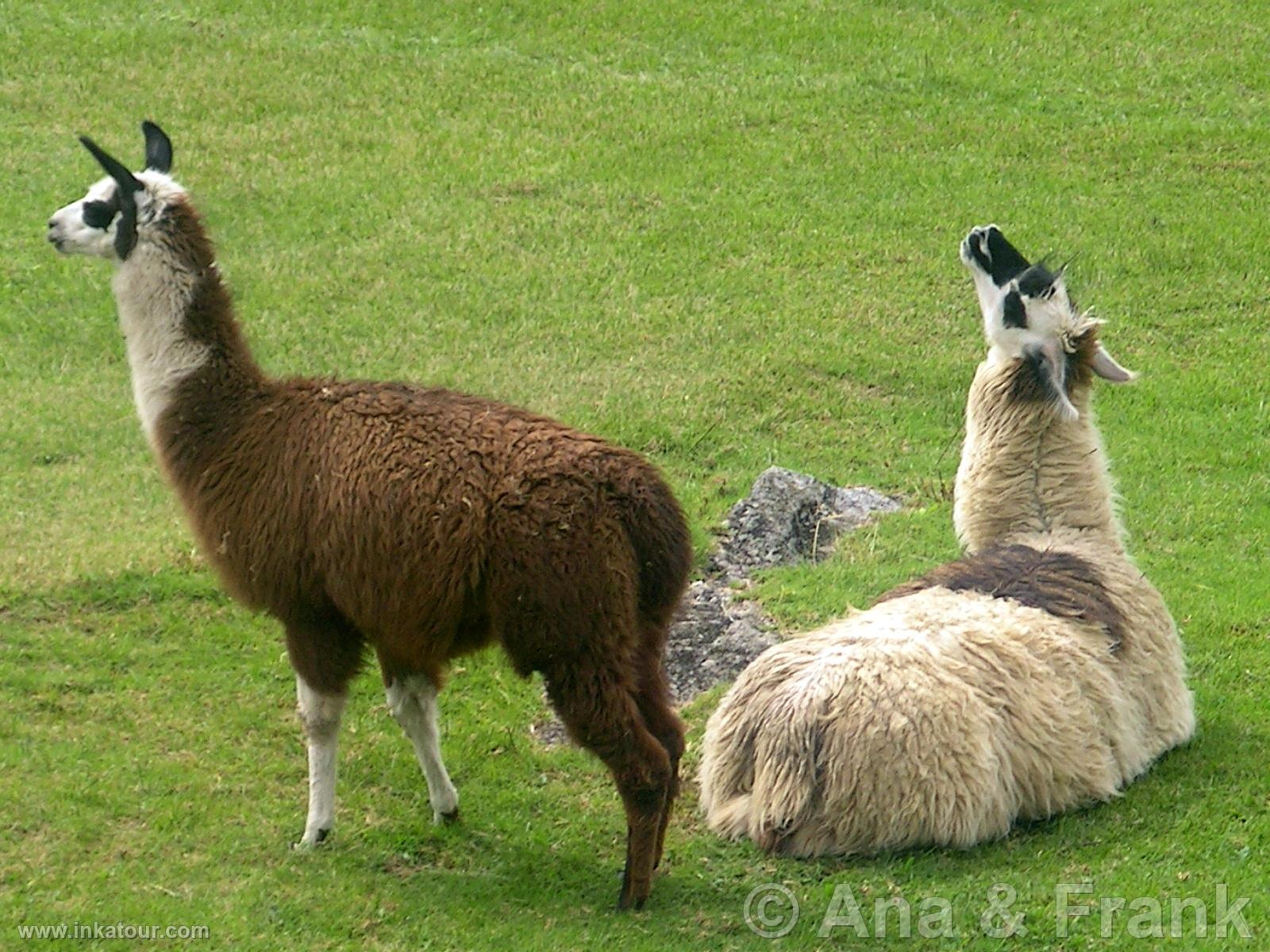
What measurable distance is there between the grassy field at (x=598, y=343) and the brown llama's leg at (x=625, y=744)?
0.66 ft

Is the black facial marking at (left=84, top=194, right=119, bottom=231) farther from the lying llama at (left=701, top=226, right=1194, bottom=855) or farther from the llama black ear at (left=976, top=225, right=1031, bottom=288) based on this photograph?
the llama black ear at (left=976, top=225, right=1031, bottom=288)

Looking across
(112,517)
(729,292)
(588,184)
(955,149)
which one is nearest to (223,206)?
(588,184)

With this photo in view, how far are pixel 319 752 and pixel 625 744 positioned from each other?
122 centimetres

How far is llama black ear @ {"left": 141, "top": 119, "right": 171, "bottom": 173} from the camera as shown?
673 cm

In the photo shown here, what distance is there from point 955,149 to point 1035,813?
9992mm

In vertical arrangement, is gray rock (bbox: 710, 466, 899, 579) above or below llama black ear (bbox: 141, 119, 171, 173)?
below

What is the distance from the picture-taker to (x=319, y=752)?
235 inches

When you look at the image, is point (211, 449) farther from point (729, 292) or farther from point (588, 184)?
point (588, 184)

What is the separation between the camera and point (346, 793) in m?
6.46

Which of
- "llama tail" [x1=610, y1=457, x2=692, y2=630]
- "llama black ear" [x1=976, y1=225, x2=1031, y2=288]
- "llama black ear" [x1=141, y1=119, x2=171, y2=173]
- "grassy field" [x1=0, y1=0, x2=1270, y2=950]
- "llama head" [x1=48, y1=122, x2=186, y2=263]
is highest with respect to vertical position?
"llama black ear" [x1=141, y1=119, x2=171, y2=173]

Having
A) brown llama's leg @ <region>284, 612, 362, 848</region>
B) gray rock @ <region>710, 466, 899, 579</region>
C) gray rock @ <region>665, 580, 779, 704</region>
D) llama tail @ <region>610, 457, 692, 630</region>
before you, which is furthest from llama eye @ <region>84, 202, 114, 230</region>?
gray rock @ <region>710, 466, 899, 579</region>

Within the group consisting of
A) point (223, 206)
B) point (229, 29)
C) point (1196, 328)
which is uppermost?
point (229, 29)

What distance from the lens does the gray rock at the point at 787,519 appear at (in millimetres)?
8594

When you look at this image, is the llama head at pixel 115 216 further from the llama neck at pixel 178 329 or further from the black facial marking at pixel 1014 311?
the black facial marking at pixel 1014 311
